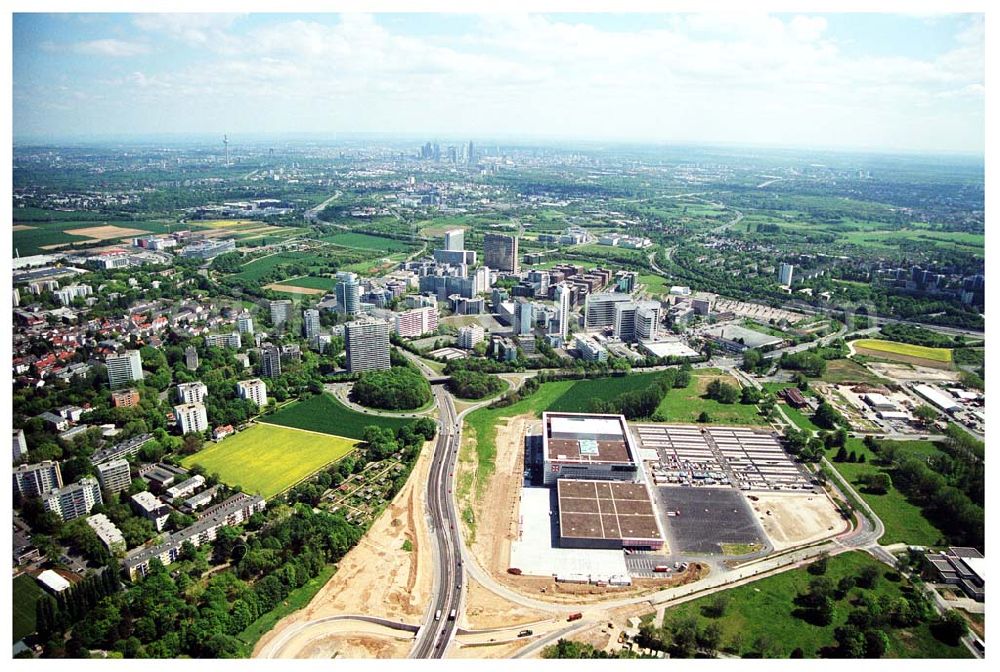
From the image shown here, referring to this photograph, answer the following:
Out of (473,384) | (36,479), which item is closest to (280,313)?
(473,384)

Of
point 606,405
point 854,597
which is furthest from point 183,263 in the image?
point 854,597

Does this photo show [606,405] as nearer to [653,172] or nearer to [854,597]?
[854,597]


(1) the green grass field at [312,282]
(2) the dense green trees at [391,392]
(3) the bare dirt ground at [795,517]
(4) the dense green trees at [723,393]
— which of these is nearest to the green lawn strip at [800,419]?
(4) the dense green trees at [723,393]

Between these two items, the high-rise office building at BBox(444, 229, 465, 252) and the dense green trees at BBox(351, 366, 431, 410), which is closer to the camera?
the dense green trees at BBox(351, 366, 431, 410)

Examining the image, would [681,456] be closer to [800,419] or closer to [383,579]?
[800,419]

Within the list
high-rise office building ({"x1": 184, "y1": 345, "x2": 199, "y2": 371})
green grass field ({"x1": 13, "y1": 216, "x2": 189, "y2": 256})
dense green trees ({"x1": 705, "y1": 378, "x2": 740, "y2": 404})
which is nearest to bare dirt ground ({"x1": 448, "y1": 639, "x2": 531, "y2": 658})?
dense green trees ({"x1": 705, "y1": 378, "x2": 740, "y2": 404})

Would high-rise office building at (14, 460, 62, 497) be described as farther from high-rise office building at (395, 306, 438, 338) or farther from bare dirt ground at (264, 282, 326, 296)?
bare dirt ground at (264, 282, 326, 296)

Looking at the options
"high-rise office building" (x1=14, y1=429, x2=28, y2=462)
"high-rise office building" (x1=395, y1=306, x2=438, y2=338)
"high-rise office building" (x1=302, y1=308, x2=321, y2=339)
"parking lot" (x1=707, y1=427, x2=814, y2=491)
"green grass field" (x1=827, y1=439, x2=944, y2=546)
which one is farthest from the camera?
"high-rise office building" (x1=395, y1=306, x2=438, y2=338)
